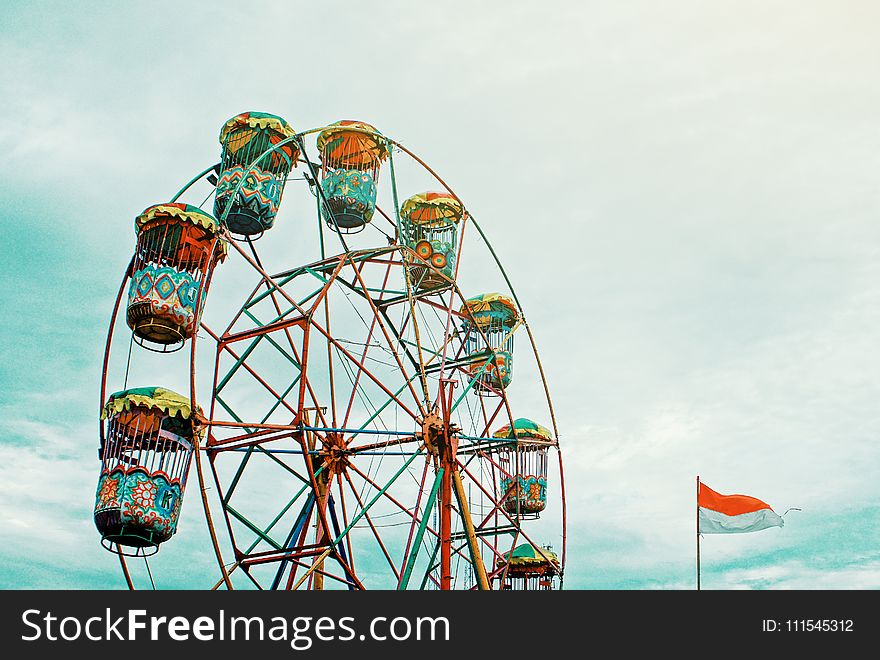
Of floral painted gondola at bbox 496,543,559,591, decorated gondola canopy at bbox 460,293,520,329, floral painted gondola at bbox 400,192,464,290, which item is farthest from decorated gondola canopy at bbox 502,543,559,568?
floral painted gondola at bbox 400,192,464,290

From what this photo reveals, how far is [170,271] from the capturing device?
66.1 ft

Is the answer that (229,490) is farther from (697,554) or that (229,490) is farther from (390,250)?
(697,554)

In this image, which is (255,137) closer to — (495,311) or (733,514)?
(495,311)

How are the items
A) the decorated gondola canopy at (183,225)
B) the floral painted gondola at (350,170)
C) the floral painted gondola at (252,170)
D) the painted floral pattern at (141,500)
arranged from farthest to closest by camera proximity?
the floral painted gondola at (350,170)
the floral painted gondola at (252,170)
the decorated gondola canopy at (183,225)
the painted floral pattern at (141,500)

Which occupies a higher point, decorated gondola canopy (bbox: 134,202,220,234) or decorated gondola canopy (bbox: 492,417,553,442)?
decorated gondola canopy (bbox: 134,202,220,234)

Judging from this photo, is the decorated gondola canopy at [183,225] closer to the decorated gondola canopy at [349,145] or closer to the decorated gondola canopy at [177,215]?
the decorated gondola canopy at [177,215]

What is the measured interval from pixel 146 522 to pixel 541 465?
11616mm

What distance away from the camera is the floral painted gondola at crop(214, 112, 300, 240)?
22.5m

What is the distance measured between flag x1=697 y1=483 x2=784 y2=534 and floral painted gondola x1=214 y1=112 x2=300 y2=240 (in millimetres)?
11018

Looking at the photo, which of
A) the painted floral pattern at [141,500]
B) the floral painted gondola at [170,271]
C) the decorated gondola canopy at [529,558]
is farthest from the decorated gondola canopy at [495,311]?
the painted floral pattern at [141,500]

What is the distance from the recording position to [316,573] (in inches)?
920

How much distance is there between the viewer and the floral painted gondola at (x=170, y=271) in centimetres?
1995

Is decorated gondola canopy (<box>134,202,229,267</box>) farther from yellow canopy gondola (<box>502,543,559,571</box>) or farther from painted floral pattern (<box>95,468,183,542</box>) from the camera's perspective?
yellow canopy gondola (<box>502,543,559,571</box>)

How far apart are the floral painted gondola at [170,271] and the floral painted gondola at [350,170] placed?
180 inches
